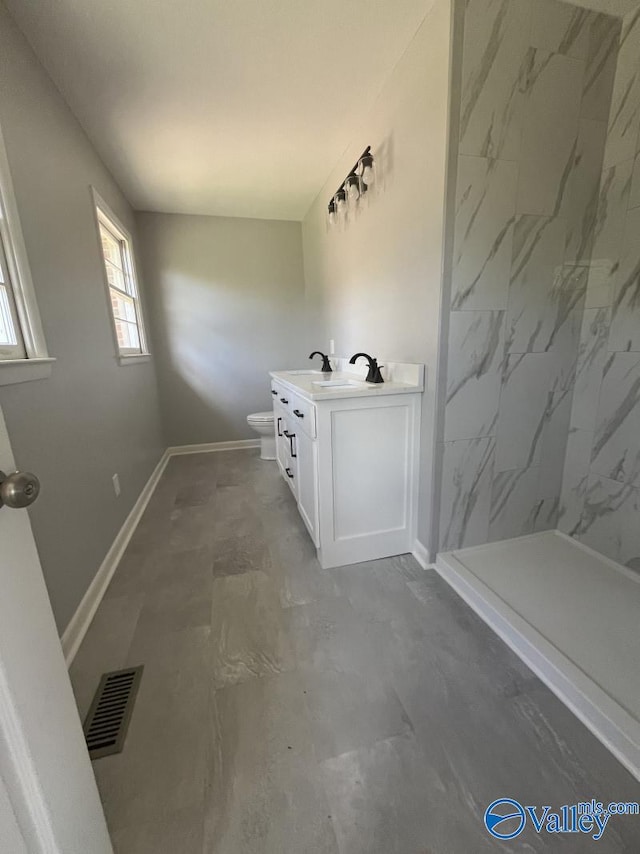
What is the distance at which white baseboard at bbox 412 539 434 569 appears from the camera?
1.81 m

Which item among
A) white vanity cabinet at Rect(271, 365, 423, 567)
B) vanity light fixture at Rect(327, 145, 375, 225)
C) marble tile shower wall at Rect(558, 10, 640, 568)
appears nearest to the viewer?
marble tile shower wall at Rect(558, 10, 640, 568)

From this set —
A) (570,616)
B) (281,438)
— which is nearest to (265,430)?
(281,438)

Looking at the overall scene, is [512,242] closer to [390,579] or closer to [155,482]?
[390,579]

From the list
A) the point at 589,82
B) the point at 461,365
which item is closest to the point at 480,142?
the point at 589,82

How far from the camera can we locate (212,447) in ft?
12.9

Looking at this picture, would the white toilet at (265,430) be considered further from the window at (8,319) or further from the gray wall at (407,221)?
the window at (8,319)

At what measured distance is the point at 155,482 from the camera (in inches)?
119

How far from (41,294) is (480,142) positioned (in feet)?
6.39

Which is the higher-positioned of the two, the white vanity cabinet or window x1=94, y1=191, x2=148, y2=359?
window x1=94, y1=191, x2=148, y2=359

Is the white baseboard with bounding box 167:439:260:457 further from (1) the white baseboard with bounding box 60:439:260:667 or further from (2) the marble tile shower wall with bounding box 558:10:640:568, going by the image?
(2) the marble tile shower wall with bounding box 558:10:640:568

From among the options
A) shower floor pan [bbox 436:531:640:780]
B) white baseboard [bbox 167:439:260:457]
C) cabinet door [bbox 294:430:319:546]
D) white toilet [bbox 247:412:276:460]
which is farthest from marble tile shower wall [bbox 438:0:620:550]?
white baseboard [bbox 167:439:260:457]

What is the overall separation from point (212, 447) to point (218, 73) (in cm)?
306

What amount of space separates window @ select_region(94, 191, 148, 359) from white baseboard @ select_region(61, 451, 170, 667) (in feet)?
3.76

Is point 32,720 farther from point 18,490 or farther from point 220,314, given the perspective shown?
point 220,314
